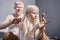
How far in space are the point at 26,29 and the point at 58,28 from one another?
818 mm

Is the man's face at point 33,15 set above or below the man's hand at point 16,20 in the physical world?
above

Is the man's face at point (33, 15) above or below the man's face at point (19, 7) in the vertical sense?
below

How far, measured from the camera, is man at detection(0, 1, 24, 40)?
19.7 inches

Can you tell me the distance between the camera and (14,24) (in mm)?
510

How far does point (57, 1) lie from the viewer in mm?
1306

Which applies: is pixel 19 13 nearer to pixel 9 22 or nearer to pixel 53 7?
pixel 9 22

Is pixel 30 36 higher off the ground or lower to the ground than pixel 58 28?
higher

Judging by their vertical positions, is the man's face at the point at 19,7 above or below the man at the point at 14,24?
above

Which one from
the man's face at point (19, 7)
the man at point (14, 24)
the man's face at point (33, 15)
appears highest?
the man's face at point (19, 7)

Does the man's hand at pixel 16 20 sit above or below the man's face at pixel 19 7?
below

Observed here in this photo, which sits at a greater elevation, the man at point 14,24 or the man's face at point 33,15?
the man's face at point 33,15

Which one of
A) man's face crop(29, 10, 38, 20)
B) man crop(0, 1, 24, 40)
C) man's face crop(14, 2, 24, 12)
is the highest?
man's face crop(14, 2, 24, 12)

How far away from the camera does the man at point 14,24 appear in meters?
0.50

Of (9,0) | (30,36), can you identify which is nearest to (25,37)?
(30,36)
